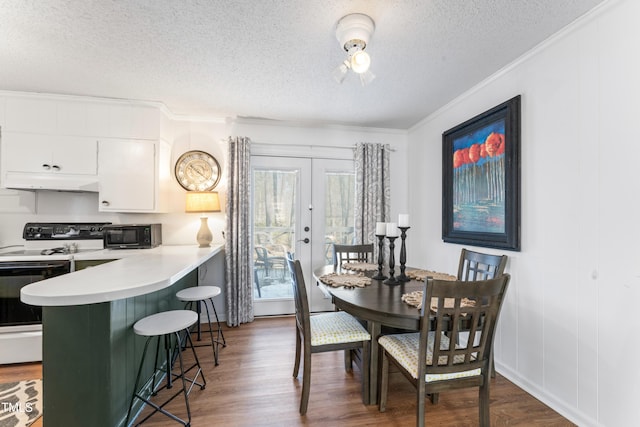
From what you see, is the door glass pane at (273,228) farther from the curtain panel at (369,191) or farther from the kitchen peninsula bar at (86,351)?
the kitchen peninsula bar at (86,351)

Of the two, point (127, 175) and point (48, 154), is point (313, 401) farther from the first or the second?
point (48, 154)

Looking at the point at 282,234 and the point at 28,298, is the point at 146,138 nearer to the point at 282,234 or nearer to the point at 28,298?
the point at 282,234

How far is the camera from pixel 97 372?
147cm

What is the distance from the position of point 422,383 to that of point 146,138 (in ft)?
10.7

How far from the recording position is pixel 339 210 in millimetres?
3762

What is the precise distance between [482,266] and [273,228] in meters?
2.33

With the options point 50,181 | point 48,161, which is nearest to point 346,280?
point 50,181

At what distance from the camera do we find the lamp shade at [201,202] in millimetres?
3092

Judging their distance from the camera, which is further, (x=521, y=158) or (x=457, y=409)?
(x=521, y=158)

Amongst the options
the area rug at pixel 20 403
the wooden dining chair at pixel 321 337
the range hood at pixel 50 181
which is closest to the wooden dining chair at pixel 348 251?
the wooden dining chair at pixel 321 337

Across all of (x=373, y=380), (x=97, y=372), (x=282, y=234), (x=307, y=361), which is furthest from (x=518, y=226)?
(x=97, y=372)

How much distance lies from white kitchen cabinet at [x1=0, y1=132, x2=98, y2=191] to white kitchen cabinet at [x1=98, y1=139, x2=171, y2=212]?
10 cm

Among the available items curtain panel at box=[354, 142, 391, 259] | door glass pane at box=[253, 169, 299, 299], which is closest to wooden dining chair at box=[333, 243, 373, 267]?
curtain panel at box=[354, 142, 391, 259]

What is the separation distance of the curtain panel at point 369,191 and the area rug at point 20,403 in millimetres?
3101
